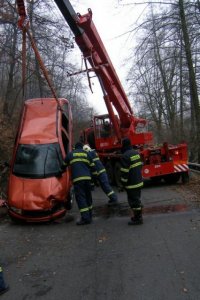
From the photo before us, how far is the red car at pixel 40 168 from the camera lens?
9906 millimetres

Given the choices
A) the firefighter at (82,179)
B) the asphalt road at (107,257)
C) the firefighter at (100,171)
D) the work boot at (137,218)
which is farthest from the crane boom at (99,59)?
the work boot at (137,218)

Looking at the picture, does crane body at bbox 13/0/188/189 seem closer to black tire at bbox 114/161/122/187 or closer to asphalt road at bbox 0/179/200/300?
black tire at bbox 114/161/122/187

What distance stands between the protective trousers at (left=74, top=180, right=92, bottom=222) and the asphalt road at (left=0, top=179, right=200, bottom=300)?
0.25m

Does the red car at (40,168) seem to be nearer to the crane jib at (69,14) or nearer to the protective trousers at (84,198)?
the protective trousers at (84,198)

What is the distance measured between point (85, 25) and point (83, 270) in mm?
8828

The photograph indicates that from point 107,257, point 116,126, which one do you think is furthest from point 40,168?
point 116,126

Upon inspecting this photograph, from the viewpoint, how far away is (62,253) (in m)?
7.41

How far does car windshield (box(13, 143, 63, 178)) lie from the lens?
10703 mm

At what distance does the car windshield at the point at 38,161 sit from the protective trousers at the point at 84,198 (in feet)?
3.34

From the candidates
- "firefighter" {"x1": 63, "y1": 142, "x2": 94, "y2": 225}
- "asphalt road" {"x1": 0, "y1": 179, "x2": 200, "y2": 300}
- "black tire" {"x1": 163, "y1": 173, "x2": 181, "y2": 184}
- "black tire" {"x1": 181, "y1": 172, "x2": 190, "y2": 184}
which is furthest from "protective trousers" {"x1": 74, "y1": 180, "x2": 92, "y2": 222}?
"black tire" {"x1": 163, "y1": 173, "x2": 181, "y2": 184}

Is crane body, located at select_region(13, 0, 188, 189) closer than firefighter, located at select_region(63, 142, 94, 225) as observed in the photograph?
No

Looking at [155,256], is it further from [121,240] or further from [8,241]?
[8,241]

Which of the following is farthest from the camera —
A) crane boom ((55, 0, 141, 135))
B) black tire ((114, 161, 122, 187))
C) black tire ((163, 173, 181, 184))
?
black tire ((114, 161, 122, 187))

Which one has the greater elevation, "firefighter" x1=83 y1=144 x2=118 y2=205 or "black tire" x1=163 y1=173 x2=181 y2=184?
"firefighter" x1=83 y1=144 x2=118 y2=205
